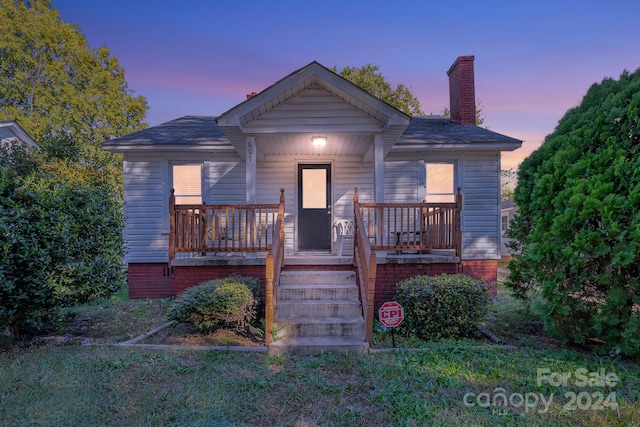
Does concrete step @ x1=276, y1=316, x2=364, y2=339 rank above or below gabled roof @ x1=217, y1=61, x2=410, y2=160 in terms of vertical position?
below

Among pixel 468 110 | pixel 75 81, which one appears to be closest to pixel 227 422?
pixel 468 110

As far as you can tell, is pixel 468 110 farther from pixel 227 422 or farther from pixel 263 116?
pixel 227 422

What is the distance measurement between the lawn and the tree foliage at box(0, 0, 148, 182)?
1596 cm

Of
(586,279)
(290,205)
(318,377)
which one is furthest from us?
(290,205)

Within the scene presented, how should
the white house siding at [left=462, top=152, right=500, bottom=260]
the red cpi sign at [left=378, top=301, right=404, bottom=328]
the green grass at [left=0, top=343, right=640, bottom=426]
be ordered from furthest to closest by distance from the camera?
the white house siding at [left=462, top=152, right=500, bottom=260] → the red cpi sign at [left=378, top=301, right=404, bottom=328] → the green grass at [left=0, top=343, right=640, bottom=426]

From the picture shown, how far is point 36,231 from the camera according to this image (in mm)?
3959

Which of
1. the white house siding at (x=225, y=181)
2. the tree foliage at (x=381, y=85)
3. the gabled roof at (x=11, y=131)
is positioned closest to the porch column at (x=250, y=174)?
the white house siding at (x=225, y=181)

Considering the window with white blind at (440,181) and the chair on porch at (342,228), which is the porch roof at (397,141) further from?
the chair on porch at (342,228)

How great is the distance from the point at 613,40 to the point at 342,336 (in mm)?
11783

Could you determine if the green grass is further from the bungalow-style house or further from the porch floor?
the bungalow-style house

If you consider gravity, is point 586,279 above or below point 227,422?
above

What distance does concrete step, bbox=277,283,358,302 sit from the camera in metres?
5.12

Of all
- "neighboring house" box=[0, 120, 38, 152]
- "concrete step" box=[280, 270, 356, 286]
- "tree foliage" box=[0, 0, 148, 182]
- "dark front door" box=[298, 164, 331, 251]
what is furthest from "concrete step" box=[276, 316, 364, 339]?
"tree foliage" box=[0, 0, 148, 182]

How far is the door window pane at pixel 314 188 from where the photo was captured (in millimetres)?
8445
